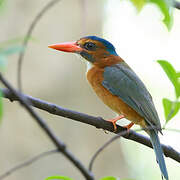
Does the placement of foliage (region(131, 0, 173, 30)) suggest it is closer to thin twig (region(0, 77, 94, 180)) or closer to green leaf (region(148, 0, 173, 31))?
green leaf (region(148, 0, 173, 31))

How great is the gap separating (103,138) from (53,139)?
176 inches

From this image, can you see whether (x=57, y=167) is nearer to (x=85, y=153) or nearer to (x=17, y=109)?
(x=85, y=153)

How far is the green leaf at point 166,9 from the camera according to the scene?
4.09ft

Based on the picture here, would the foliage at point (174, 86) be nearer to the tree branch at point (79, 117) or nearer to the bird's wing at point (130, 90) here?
the tree branch at point (79, 117)

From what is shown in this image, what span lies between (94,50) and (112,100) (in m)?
0.59

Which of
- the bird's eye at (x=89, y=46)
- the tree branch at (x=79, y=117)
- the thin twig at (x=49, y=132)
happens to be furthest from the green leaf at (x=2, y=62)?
the bird's eye at (x=89, y=46)

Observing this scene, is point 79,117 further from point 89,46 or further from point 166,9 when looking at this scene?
point 89,46

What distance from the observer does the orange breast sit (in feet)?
9.29

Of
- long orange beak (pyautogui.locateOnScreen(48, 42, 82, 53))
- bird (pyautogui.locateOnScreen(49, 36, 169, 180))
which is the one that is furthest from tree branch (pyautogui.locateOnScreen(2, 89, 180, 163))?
long orange beak (pyautogui.locateOnScreen(48, 42, 82, 53))

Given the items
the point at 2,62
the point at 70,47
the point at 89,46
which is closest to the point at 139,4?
the point at 2,62

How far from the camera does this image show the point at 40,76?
5.02 metres

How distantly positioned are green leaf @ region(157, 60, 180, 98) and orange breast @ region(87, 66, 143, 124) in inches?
42.0

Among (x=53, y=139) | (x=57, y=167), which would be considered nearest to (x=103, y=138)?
(x=57, y=167)

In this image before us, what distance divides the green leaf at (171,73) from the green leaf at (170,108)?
5 centimetres
